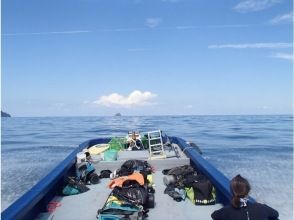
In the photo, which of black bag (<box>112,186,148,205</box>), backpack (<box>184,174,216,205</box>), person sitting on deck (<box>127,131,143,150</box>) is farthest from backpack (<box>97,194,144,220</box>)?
person sitting on deck (<box>127,131,143,150</box>)

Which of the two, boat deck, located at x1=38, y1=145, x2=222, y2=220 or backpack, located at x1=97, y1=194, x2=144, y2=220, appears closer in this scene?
backpack, located at x1=97, y1=194, x2=144, y2=220

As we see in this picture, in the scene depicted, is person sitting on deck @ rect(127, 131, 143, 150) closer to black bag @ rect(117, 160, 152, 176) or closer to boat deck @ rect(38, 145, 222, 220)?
black bag @ rect(117, 160, 152, 176)

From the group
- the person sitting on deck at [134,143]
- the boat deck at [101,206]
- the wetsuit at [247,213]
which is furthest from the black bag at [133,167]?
the wetsuit at [247,213]

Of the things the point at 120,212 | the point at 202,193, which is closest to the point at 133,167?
the point at 202,193

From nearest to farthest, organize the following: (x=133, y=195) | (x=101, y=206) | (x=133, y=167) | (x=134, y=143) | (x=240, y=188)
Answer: (x=240, y=188)
(x=133, y=195)
(x=101, y=206)
(x=133, y=167)
(x=134, y=143)

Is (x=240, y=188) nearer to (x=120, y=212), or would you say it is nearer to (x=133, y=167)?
(x=120, y=212)

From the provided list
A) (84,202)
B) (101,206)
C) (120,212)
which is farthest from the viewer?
(84,202)

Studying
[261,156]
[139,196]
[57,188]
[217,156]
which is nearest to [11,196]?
[57,188]

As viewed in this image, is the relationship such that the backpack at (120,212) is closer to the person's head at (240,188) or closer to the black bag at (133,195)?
the black bag at (133,195)

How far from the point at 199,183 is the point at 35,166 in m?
9.99

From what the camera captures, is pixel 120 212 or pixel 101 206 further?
pixel 101 206

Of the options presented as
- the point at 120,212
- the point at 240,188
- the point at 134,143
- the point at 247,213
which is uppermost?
the point at 240,188

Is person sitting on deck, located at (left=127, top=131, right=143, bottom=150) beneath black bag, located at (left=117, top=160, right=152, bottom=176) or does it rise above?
above

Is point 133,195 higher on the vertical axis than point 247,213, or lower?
lower
